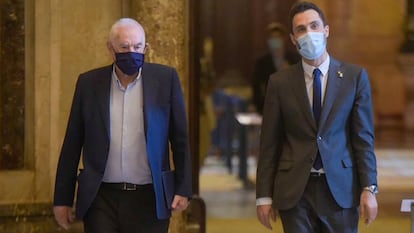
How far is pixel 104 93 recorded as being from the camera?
4.35 m

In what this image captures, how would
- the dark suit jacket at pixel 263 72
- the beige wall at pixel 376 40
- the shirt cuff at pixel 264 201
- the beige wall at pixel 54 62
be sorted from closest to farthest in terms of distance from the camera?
the shirt cuff at pixel 264 201 < the beige wall at pixel 54 62 < the dark suit jacket at pixel 263 72 < the beige wall at pixel 376 40

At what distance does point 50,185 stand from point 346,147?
7.95ft

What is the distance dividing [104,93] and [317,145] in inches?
42.3

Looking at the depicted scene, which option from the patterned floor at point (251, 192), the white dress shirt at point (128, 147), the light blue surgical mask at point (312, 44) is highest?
the light blue surgical mask at point (312, 44)

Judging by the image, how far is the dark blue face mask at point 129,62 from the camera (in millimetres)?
4223

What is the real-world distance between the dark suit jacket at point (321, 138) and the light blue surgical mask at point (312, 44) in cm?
12

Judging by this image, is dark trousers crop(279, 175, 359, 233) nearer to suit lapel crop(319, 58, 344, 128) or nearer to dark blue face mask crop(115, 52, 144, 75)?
suit lapel crop(319, 58, 344, 128)

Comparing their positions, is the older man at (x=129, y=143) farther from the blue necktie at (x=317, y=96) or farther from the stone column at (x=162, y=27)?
the stone column at (x=162, y=27)

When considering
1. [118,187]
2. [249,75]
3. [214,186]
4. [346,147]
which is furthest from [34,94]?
[249,75]

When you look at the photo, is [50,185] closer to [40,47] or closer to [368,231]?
[40,47]

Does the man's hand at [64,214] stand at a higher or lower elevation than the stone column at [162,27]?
lower

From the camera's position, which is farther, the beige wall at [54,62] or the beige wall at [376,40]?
the beige wall at [376,40]

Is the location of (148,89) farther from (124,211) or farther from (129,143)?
(124,211)

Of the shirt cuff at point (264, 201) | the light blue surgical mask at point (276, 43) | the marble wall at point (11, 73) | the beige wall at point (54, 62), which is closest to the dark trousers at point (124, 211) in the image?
the shirt cuff at point (264, 201)
